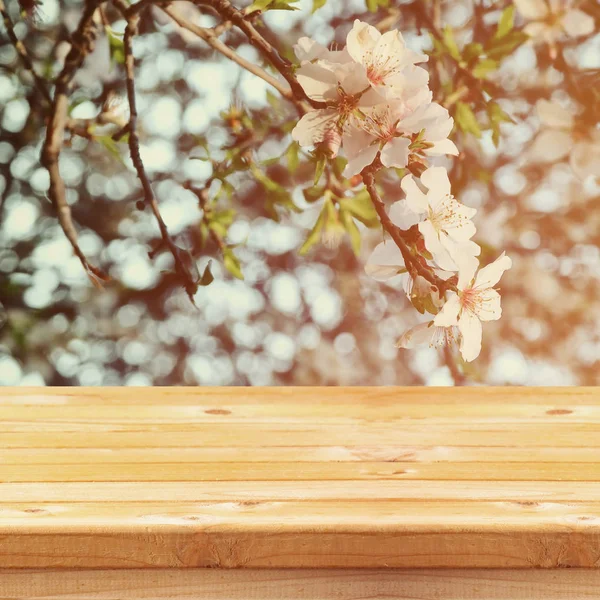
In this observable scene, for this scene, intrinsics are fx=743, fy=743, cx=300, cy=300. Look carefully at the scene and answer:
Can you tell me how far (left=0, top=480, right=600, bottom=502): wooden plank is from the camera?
63 centimetres

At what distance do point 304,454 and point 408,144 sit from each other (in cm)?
37

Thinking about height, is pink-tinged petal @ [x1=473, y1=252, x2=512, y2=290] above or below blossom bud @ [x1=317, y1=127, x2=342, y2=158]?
below

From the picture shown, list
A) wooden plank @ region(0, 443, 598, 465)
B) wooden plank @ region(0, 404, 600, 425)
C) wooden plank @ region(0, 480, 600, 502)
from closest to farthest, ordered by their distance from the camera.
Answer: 1. wooden plank @ region(0, 480, 600, 502)
2. wooden plank @ region(0, 443, 598, 465)
3. wooden plank @ region(0, 404, 600, 425)

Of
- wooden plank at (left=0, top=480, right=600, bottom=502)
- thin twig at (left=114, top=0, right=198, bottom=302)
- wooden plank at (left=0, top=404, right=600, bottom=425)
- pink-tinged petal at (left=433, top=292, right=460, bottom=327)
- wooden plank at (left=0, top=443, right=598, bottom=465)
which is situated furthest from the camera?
thin twig at (left=114, top=0, right=198, bottom=302)

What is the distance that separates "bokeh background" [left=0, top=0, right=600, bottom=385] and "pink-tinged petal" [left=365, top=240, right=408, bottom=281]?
67cm

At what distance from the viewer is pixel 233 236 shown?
1.26m

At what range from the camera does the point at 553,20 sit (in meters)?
1.25

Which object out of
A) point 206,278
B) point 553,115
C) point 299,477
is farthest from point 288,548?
point 553,115

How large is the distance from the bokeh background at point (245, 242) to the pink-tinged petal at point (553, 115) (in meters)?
0.01

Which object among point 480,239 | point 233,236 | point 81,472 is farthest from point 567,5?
point 81,472

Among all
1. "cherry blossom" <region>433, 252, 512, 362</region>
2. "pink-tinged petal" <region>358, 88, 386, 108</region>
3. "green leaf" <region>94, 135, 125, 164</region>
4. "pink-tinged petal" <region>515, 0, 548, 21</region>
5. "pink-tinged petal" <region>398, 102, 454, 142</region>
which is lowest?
"green leaf" <region>94, 135, 125, 164</region>

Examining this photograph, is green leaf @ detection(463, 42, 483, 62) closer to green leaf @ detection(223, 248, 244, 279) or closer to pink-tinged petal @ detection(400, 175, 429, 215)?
green leaf @ detection(223, 248, 244, 279)

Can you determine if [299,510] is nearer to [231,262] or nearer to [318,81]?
[318,81]

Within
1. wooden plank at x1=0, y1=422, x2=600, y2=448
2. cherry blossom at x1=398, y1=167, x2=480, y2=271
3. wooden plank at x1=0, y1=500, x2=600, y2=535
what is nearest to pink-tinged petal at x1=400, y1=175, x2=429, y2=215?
cherry blossom at x1=398, y1=167, x2=480, y2=271
